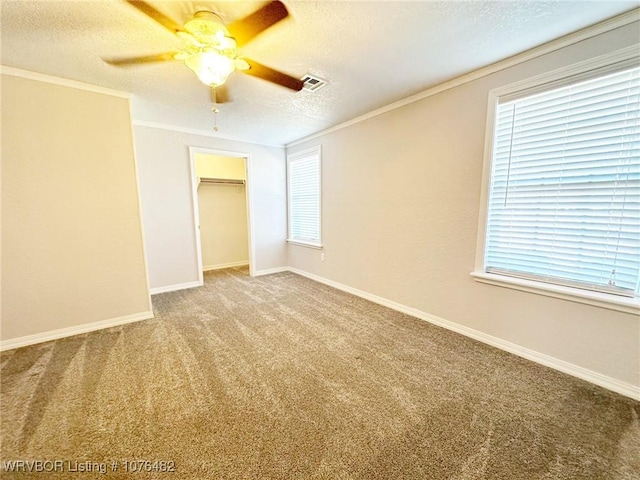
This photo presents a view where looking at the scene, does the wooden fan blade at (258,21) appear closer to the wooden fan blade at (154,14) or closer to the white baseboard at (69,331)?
the wooden fan blade at (154,14)

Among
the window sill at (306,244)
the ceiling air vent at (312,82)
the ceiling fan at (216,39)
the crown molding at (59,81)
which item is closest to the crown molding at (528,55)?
the ceiling air vent at (312,82)

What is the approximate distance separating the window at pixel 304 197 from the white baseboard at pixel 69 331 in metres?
2.61

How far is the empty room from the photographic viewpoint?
1340 mm

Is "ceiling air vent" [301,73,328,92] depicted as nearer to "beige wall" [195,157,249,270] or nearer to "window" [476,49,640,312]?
"window" [476,49,640,312]

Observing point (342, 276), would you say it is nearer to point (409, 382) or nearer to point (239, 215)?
point (409, 382)

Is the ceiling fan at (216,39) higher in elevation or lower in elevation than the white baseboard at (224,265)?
higher

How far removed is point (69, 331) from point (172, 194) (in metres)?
2.07

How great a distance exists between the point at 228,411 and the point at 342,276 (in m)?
2.49

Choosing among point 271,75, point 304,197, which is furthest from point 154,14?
point 304,197

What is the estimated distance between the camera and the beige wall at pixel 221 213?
4.89 m

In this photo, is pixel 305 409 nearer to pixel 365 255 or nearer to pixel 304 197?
pixel 365 255

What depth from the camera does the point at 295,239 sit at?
479 cm

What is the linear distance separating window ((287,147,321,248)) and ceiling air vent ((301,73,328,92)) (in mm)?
1516

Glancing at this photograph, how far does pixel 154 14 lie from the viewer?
1.22 m
